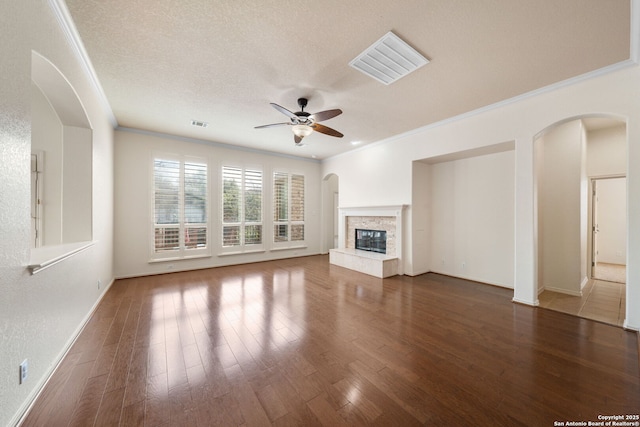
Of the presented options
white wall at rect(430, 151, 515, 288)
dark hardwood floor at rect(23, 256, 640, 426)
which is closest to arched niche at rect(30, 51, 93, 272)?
dark hardwood floor at rect(23, 256, 640, 426)

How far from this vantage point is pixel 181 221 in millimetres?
5383

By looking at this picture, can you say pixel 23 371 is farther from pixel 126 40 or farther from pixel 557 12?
pixel 557 12

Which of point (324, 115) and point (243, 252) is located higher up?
point (324, 115)

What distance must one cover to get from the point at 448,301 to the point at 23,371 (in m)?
4.44

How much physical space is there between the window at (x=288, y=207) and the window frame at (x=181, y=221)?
1793mm

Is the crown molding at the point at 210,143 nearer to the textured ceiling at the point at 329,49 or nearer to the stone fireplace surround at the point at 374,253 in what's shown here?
the textured ceiling at the point at 329,49

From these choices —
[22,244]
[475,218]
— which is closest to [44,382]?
[22,244]

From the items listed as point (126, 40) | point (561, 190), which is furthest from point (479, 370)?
point (126, 40)

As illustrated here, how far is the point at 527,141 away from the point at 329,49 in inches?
124

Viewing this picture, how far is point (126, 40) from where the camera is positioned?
2.36 meters

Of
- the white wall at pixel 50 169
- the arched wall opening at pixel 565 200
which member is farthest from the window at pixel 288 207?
the arched wall opening at pixel 565 200

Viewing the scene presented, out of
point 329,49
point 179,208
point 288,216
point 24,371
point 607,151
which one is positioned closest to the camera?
point 24,371

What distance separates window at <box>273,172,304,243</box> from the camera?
6.87 meters

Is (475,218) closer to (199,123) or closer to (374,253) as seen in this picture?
(374,253)
